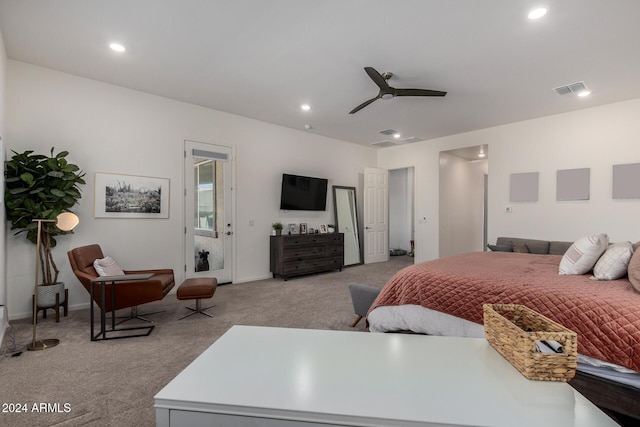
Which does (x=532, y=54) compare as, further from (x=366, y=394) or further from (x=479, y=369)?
(x=366, y=394)

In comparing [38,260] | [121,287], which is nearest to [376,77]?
[121,287]

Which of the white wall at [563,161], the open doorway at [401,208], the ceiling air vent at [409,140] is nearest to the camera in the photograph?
the white wall at [563,161]

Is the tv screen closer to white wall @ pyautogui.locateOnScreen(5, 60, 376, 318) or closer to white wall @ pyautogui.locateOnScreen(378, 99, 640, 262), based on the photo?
white wall @ pyautogui.locateOnScreen(5, 60, 376, 318)

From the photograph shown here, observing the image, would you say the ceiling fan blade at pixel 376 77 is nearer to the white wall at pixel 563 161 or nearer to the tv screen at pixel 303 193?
the tv screen at pixel 303 193

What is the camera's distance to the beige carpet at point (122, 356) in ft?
6.24

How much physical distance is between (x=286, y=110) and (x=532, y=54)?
335 cm

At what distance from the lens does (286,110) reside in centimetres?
511

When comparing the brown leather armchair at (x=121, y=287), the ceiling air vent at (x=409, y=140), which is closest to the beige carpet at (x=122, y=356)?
the brown leather armchair at (x=121, y=287)

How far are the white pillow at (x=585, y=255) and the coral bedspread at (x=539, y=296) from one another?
8cm

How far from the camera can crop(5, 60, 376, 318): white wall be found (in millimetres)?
3602

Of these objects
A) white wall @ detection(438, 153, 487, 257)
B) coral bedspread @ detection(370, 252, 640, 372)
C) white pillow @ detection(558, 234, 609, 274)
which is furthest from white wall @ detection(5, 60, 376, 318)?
white pillow @ detection(558, 234, 609, 274)

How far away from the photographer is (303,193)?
6.25m

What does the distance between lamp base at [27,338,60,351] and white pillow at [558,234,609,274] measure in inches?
178

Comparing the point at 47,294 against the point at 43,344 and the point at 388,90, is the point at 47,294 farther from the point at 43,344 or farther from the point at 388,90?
the point at 388,90
